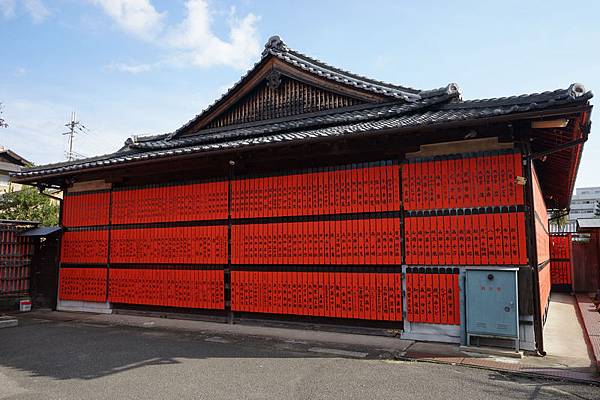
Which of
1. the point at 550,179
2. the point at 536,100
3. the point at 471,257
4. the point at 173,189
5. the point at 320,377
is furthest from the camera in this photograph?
the point at 550,179

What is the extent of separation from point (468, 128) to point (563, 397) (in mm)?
4511

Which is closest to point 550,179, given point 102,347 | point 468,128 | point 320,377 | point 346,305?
point 468,128

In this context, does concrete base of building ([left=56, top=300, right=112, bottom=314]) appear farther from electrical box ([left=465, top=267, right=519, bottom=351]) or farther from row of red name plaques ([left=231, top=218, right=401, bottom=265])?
electrical box ([left=465, top=267, right=519, bottom=351])

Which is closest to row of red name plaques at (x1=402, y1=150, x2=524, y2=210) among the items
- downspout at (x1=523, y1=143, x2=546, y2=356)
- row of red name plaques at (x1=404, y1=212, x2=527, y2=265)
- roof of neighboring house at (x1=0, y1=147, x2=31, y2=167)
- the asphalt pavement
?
downspout at (x1=523, y1=143, x2=546, y2=356)

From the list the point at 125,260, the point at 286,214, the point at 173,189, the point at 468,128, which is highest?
the point at 468,128

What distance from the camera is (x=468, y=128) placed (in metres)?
7.62

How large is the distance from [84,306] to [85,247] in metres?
1.74

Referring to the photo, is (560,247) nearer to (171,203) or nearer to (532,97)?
(532,97)

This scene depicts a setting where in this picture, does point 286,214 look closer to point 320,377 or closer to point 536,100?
point 320,377

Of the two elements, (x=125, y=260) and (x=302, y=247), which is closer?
(x=302, y=247)

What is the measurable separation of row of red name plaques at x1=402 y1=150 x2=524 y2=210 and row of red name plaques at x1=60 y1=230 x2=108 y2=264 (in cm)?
885

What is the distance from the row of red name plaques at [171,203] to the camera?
10430mm

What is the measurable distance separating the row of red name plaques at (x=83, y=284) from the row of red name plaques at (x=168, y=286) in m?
0.40

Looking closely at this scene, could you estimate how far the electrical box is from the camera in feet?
22.5
